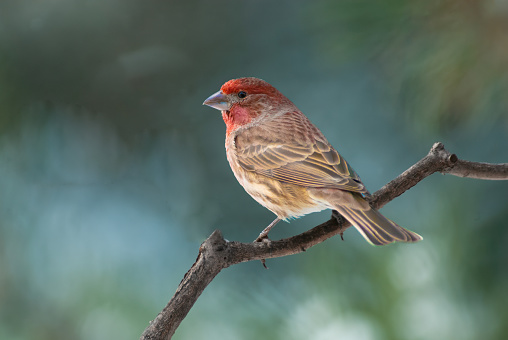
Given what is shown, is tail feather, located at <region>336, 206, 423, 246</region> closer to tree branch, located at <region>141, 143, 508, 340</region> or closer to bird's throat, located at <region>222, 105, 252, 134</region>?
tree branch, located at <region>141, 143, 508, 340</region>

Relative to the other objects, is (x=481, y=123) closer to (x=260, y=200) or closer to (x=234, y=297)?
(x=260, y=200)

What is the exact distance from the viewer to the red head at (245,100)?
1.50m

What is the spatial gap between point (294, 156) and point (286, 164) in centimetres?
4

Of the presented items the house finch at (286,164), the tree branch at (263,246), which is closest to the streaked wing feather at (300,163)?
the house finch at (286,164)

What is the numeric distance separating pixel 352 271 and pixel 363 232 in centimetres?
45

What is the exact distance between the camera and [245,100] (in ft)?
4.98

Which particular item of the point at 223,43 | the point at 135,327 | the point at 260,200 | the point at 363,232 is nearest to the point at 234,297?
the point at 135,327

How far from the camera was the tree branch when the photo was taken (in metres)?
1.08

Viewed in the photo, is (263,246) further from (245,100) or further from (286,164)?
(245,100)

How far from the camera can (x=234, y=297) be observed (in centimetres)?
168

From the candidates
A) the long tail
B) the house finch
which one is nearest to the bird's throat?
the house finch

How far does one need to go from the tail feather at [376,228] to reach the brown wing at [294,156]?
6 centimetres

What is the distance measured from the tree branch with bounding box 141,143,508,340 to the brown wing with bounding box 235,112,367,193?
109 millimetres

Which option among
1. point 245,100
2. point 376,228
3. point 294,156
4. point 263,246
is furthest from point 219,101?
point 376,228
